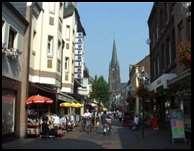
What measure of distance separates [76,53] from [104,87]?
5127 cm

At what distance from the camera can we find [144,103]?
46.2 metres

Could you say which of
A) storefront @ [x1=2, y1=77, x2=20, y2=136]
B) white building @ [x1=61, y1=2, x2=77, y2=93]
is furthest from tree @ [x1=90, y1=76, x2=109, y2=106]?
storefront @ [x1=2, y1=77, x2=20, y2=136]

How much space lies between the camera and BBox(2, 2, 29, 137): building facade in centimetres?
2166

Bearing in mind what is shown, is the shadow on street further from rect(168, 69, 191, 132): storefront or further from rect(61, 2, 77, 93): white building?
rect(61, 2, 77, 93): white building

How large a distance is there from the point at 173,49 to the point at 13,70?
1492 cm

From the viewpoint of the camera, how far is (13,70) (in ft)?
76.4

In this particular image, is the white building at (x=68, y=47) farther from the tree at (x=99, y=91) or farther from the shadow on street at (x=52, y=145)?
the tree at (x=99, y=91)

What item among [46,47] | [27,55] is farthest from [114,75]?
[27,55]

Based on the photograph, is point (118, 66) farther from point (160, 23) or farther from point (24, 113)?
point (24, 113)

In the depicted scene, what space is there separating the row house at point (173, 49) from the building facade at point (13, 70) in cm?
832

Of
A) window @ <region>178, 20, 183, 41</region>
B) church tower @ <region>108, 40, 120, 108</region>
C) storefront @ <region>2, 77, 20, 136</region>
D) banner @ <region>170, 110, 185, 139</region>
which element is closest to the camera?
banner @ <region>170, 110, 185, 139</region>

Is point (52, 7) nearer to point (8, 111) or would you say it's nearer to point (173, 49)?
point (173, 49)

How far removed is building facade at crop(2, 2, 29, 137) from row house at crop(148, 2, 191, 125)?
8.32 meters

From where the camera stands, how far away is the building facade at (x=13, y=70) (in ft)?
71.1
